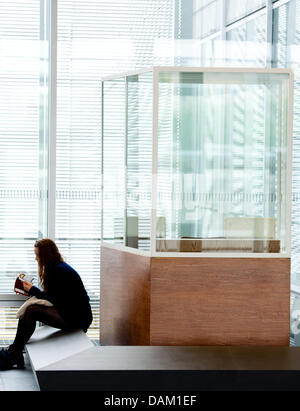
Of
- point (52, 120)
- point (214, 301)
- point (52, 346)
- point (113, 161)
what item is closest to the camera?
point (214, 301)

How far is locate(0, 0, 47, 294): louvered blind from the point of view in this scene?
23.7 ft

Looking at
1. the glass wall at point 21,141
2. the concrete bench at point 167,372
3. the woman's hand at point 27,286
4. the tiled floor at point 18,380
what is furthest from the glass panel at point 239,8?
the tiled floor at point 18,380

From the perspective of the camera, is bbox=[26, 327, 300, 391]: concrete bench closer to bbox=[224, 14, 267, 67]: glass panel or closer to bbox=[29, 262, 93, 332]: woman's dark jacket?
bbox=[29, 262, 93, 332]: woman's dark jacket

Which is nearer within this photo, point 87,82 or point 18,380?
point 18,380

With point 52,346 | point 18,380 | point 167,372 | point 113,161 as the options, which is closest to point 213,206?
point 113,161

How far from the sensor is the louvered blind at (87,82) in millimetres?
7258

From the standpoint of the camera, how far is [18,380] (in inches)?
219

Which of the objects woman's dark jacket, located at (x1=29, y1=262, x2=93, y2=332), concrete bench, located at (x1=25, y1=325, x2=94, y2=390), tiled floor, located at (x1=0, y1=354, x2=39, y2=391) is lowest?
tiled floor, located at (x1=0, y1=354, x2=39, y2=391)

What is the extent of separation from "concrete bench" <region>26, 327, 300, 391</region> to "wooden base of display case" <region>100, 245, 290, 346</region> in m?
0.32

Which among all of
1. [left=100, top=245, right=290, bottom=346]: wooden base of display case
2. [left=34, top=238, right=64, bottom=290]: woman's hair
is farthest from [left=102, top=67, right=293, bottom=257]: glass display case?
[left=34, top=238, right=64, bottom=290]: woman's hair

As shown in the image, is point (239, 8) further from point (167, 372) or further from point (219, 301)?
point (167, 372)

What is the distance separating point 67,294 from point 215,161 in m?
1.67
